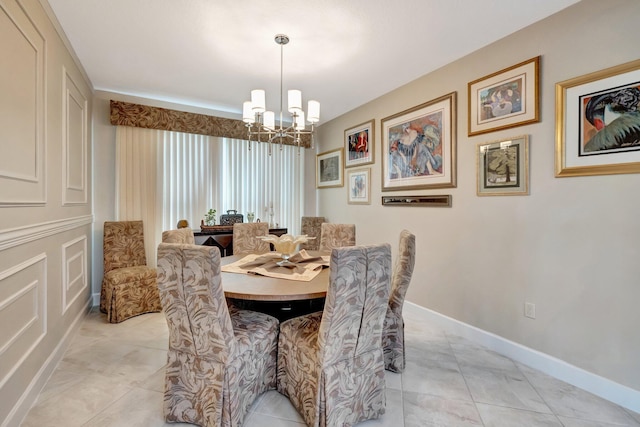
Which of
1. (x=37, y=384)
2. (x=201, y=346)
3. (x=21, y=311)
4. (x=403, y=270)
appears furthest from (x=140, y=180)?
(x=403, y=270)

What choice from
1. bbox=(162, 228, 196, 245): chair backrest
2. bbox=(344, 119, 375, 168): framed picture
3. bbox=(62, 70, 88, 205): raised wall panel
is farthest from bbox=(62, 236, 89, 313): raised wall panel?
bbox=(344, 119, 375, 168): framed picture

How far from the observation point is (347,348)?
151 cm

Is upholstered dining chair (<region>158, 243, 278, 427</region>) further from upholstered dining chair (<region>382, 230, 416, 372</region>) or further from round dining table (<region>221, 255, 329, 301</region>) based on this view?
upholstered dining chair (<region>382, 230, 416, 372</region>)

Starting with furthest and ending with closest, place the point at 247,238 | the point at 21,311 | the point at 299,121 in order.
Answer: the point at 247,238, the point at 299,121, the point at 21,311

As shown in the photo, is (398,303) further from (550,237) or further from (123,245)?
(123,245)

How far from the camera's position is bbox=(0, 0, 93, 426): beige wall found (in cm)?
153

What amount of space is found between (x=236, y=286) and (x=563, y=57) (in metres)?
2.68

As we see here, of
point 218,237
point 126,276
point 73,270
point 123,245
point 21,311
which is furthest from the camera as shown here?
point 218,237

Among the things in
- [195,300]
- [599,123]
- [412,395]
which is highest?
[599,123]

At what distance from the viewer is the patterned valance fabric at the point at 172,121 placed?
3537 millimetres

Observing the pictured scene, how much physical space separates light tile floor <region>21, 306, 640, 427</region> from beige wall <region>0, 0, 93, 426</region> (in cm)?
19

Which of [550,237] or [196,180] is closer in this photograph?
[550,237]

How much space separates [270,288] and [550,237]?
2.02m

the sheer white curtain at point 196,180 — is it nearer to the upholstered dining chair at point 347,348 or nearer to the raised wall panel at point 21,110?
the raised wall panel at point 21,110
